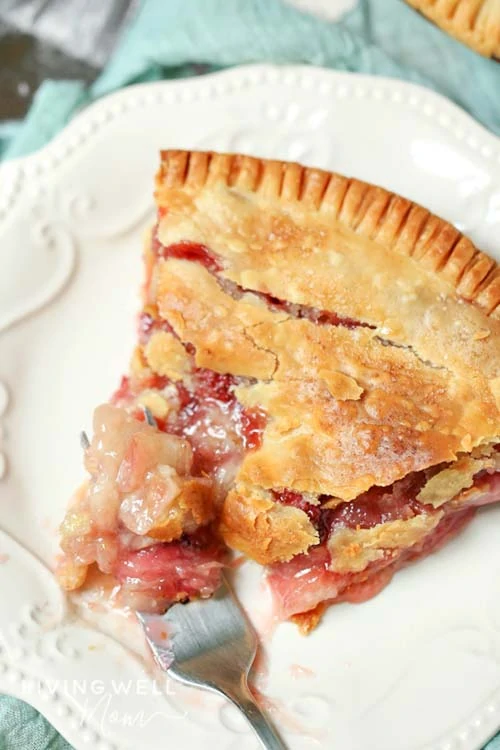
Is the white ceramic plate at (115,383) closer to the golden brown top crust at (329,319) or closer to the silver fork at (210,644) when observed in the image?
the silver fork at (210,644)

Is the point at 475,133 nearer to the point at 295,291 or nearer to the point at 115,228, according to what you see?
the point at 295,291

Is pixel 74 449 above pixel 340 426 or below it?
below

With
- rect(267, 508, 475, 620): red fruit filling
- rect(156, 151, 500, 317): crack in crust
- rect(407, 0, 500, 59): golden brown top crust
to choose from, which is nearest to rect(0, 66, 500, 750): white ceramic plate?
rect(267, 508, 475, 620): red fruit filling

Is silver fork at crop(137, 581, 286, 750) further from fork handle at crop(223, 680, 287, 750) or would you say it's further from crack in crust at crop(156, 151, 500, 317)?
crack in crust at crop(156, 151, 500, 317)

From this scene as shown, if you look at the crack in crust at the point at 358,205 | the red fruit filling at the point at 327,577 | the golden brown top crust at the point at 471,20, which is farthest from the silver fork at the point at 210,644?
the golden brown top crust at the point at 471,20

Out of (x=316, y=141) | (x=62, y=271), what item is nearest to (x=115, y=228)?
(x=62, y=271)

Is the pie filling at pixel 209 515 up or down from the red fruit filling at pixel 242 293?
down
